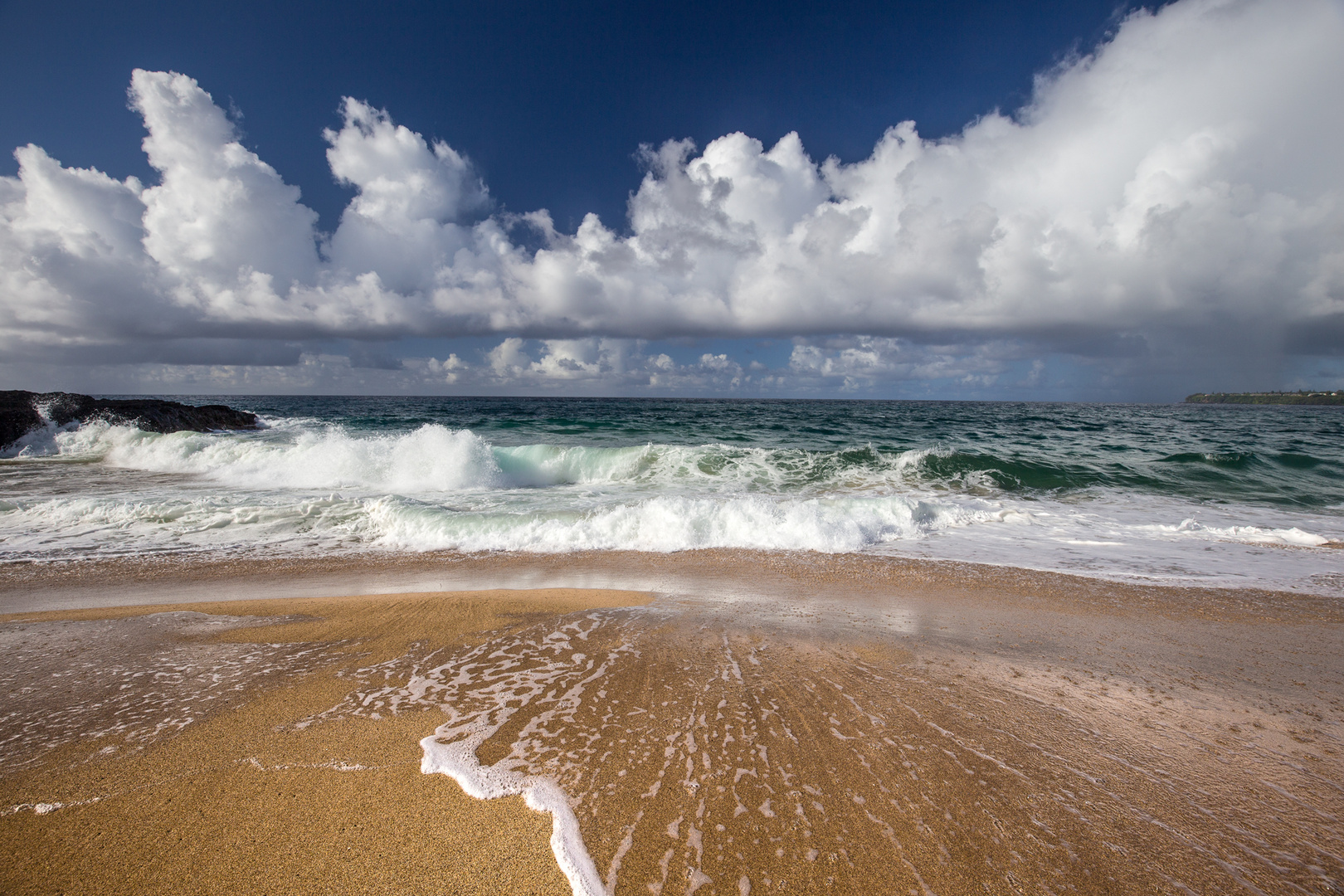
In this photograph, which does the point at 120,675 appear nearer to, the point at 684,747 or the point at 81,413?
the point at 684,747

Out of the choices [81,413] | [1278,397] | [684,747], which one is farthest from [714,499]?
[1278,397]

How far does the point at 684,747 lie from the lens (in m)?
2.71

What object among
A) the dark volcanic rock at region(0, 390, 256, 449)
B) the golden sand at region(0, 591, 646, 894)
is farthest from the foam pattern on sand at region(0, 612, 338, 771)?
the dark volcanic rock at region(0, 390, 256, 449)

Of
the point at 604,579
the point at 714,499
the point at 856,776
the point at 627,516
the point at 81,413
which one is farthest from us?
the point at 81,413

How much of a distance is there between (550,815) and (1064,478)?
1637cm

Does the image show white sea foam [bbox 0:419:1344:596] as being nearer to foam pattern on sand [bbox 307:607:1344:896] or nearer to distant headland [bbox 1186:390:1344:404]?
foam pattern on sand [bbox 307:607:1344:896]

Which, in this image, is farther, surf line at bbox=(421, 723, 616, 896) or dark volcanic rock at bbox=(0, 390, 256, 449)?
dark volcanic rock at bbox=(0, 390, 256, 449)

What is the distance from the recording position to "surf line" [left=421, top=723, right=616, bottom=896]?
1916mm

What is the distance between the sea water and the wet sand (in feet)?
8.92

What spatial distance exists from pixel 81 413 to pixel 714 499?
96.4 ft

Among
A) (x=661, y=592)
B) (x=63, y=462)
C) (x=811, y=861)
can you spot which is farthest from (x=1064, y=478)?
(x=63, y=462)

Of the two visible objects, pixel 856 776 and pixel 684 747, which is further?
pixel 684 747

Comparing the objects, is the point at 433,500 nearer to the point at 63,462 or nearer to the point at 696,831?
the point at 696,831

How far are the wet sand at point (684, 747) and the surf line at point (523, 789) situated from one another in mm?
47
